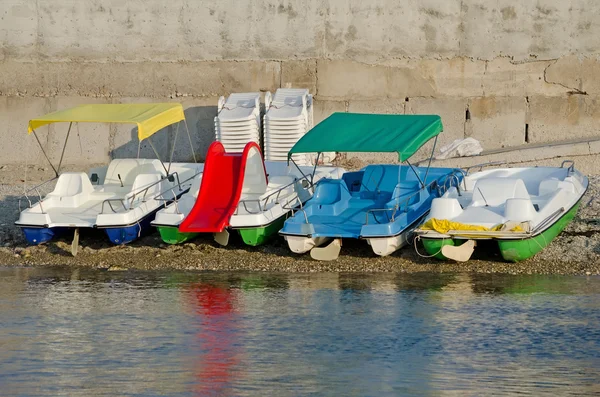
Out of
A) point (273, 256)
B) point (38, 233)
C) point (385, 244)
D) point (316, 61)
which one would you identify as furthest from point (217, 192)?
point (316, 61)

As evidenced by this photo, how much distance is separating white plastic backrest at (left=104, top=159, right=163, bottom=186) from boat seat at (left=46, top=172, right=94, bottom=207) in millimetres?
572

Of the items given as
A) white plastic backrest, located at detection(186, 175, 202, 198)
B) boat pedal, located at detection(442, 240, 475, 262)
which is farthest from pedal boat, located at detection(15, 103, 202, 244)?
boat pedal, located at detection(442, 240, 475, 262)

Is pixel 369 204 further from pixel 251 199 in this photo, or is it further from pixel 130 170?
pixel 130 170

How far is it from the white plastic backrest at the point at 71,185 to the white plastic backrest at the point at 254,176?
2.51 meters

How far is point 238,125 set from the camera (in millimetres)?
22156

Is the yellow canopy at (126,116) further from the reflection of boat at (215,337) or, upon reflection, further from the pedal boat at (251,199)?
the reflection of boat at (215,337)

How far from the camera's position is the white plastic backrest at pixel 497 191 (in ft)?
57.1

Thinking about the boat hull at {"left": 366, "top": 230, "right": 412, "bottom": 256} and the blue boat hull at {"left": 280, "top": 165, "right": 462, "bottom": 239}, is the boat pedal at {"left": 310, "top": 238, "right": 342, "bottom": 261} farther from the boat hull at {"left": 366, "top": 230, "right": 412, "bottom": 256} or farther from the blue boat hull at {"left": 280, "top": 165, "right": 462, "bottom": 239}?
the boat hull at {"left": 366, "top": 230, "right": 412, "bottom": 256}

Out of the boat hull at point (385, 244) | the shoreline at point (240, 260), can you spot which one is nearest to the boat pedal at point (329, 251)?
the shoreline at point (240, 260)

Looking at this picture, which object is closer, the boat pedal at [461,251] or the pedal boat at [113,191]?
the boat pedal at [461,251]

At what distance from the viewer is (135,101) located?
23.7 m

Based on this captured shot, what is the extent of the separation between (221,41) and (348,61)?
96.1 inches

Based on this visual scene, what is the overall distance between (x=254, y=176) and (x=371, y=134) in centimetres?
202

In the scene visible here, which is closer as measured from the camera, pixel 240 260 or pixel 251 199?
pixel 240 260
